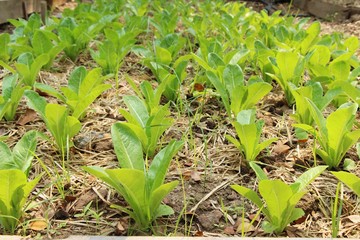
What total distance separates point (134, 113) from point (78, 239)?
1.85ft

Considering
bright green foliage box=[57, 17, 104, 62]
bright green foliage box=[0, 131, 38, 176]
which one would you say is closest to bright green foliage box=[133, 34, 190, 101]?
bright green foliage box=[57, 17, 104, 62]

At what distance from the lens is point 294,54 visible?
180cm

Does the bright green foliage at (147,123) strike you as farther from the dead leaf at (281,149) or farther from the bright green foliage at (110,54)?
the bright green foliage at (110,54)

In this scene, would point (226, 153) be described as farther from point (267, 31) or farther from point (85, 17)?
point (85, 17)

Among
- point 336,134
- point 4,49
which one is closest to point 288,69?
point 336,134

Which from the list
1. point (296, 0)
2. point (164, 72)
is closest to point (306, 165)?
point (164, 72)

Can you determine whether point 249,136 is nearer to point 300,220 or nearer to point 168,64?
point 300,220

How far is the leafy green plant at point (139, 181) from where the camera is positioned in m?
0.99

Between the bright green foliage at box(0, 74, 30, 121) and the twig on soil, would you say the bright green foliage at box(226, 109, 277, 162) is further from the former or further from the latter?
the bright green foliage at box(0, 74, 30, 121)

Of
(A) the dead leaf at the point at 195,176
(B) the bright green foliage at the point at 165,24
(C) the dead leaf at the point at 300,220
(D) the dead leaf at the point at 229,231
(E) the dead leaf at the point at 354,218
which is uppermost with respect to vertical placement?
(B) the bright green foliage at the point at 165,24

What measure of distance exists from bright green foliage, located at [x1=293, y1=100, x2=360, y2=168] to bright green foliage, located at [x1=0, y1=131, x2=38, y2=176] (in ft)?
2.70

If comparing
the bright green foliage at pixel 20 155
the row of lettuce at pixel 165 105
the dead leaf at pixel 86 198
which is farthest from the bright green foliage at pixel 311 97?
the bright green foliage at pixel 20 155

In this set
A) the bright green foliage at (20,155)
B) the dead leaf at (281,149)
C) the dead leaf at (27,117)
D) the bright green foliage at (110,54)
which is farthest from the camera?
the bright green foliage at (110,54)

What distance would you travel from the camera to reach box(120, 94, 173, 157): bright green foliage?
1339mm
